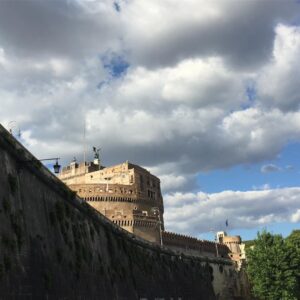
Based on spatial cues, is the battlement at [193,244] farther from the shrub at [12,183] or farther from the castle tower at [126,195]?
the shrub at [12,183]

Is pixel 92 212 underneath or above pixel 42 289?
above

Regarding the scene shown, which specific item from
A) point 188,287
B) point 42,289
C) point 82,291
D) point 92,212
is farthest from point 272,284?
point 42,289

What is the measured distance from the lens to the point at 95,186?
243 feet

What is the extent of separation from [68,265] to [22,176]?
15.5 feet

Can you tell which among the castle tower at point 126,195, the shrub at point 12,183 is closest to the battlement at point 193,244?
the castle tower at point 126,195

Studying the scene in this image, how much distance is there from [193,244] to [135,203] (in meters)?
11.5

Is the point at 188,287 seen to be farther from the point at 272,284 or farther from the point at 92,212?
the point at 92,212

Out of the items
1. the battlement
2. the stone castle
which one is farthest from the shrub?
the battlement

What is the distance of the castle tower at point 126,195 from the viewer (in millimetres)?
66625

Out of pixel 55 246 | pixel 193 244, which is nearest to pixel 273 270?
pixel 193 244

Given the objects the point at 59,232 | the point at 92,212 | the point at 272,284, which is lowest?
the point at 272,284

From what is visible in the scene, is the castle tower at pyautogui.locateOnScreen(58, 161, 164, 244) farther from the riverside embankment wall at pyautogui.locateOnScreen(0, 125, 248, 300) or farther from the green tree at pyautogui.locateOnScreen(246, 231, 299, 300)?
the riverside embankment wall at pyautogui.locateOnScreen(0, 125, 248, 300)

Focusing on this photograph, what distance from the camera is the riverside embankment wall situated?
1516 centimetres

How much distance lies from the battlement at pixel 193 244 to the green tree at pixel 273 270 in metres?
19.2
